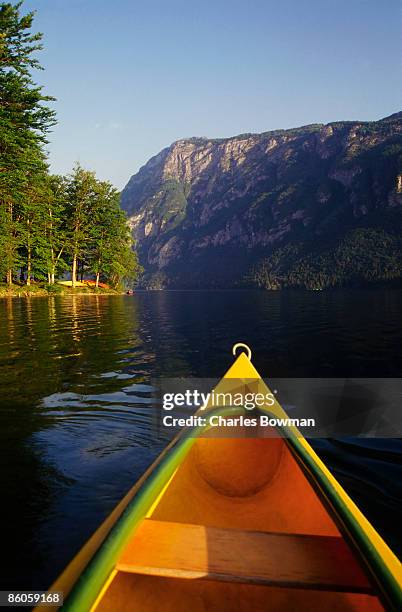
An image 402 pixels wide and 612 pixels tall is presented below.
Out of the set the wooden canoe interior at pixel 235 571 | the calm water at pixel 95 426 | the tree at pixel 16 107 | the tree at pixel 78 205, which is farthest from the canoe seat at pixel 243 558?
the tree at pixel 78 205

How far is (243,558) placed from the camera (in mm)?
2627

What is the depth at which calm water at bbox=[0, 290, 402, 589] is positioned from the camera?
4.19 meters

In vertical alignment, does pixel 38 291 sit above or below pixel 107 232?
below

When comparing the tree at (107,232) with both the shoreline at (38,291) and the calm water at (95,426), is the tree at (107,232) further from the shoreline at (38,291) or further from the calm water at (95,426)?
the calm water at (95,426)

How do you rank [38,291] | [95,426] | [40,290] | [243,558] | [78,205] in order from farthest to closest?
[78,205] → [40,290] → [38,291] → [95,426] → [243,558]

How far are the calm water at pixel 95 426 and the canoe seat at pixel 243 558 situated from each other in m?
1.50

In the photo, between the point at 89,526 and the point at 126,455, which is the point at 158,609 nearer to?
the point at 89,526

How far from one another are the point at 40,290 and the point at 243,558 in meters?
55.4

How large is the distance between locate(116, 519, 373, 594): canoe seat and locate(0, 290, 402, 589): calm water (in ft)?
4.91

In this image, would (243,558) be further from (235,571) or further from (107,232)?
(107,232)

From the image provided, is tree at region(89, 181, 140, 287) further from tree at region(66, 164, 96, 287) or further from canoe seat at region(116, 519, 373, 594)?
canoe seat at region(116, 519, 373, 594)

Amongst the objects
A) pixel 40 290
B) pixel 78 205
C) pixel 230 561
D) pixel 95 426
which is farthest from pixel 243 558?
pixel 78 205

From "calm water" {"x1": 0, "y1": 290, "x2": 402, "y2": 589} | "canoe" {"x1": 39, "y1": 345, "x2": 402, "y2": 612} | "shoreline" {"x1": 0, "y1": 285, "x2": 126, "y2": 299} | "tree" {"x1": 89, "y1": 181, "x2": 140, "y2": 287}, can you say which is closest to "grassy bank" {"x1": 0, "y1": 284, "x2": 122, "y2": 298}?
"shoreline" {"x1": 0, "y1": 285, "x2": 126, "y2": 299}

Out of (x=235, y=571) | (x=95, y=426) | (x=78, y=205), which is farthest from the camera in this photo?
(x=78, y=205)
